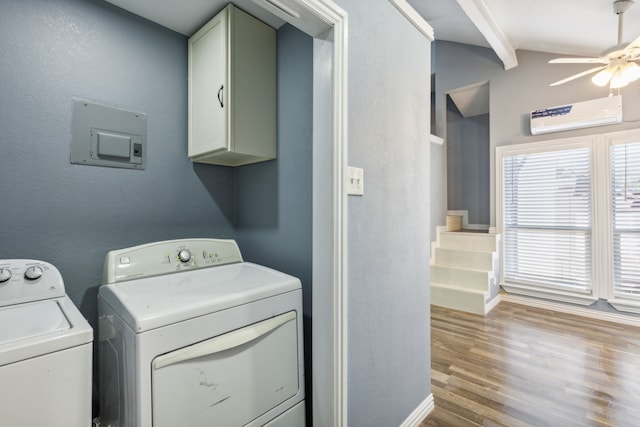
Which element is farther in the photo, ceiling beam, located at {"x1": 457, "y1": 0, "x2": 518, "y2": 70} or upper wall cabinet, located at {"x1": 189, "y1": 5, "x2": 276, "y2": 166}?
ceiling beam, located at {"x1": 457, "y1": 0, "x2": 518, "y2": 70}

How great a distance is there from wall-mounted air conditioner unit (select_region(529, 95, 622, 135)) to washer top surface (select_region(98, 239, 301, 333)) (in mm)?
3531

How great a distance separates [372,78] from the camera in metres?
1.37

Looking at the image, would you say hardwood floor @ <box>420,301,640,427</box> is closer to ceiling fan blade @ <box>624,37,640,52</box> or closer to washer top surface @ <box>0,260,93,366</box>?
washer top surface @ <box>0,260,93,366</box>

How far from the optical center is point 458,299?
347 centimetres

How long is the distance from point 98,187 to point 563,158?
425 centimetres

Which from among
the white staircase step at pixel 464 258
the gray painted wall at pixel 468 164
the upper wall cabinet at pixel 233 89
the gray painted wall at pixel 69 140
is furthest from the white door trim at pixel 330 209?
the gray painted wall at pixel 468 164

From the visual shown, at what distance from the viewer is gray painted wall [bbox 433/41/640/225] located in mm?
3213

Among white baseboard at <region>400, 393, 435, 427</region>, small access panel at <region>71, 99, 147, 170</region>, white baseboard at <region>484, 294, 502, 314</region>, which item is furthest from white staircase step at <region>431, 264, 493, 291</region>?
small access panel at <region>71, 99, 147, 170</region>

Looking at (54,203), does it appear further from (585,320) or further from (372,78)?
(585,320)

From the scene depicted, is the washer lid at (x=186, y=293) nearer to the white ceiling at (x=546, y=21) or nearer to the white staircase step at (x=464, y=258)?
the white ceiling at (x=546, y=21)

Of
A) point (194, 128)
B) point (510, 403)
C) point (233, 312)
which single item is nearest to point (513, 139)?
Answer: point (510, 403)

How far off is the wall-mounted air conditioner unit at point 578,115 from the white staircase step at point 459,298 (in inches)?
77.6

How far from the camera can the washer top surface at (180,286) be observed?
99 centimetres

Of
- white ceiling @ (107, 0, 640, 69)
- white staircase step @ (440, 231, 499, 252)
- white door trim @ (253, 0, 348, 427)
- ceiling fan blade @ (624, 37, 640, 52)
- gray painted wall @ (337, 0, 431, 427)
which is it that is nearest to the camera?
white door trim @ (253, 0, 348, 427)
